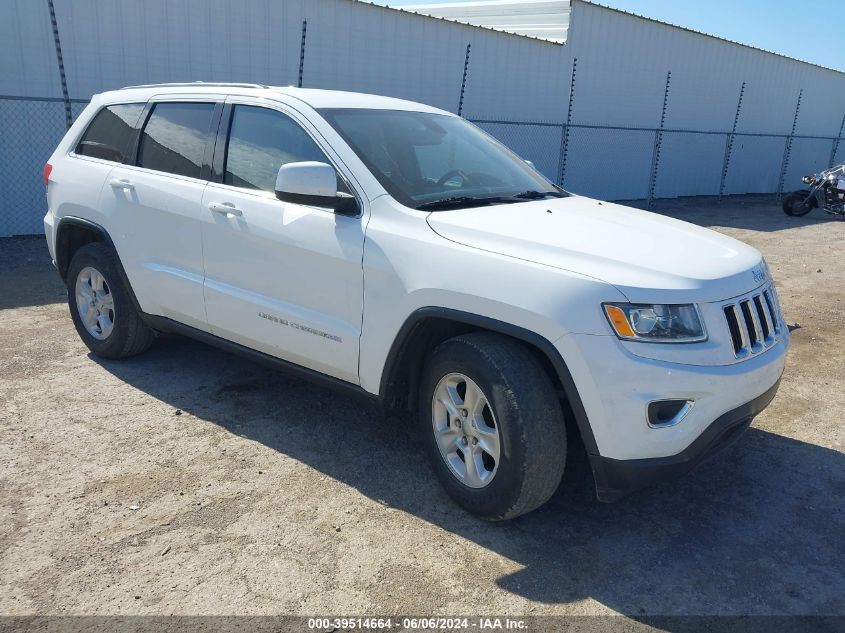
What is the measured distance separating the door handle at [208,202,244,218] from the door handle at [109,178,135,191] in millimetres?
817

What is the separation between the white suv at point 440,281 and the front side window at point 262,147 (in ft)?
0.04

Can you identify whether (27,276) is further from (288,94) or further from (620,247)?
(620,247)

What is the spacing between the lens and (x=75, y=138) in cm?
520

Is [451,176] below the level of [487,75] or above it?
above

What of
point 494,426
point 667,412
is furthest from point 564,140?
point 667,412

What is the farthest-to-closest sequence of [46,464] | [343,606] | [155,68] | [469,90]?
[469,90] → [155,68] → [46,464] → [343,606]

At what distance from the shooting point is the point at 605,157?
17484 mm

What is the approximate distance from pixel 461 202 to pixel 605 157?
14855 millimetres

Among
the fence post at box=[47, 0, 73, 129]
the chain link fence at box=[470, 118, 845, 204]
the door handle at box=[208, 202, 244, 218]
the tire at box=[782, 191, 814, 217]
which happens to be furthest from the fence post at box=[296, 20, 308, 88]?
the tire at box=[782, 191, 814, 217]

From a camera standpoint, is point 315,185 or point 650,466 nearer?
point 650,466

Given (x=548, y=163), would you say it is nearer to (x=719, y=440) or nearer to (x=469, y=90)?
(x=469, y=90)

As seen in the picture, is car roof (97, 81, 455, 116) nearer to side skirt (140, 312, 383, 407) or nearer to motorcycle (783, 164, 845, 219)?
side skirt (140, 312, 383, 407)

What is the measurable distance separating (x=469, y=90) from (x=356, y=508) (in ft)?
39.7

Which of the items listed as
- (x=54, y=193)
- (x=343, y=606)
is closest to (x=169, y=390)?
(x=54, y=193)
